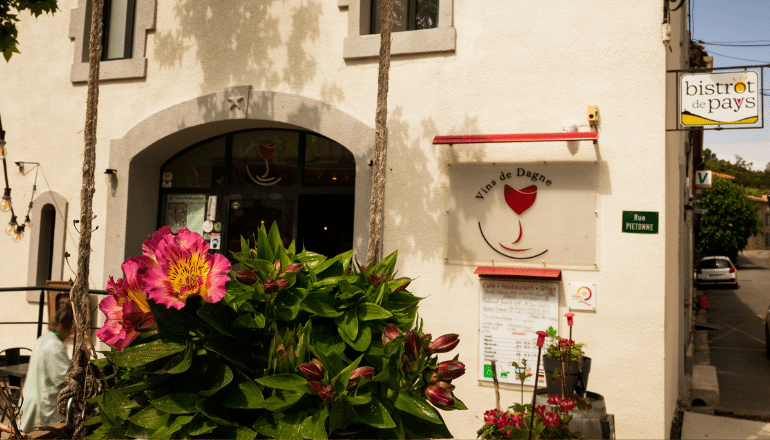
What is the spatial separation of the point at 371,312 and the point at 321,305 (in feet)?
0.42

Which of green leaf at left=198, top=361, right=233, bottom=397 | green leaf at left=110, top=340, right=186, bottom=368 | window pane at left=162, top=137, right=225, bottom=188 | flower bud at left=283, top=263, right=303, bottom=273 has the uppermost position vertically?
window pane at left=162, top=137, right=225, bottom=188

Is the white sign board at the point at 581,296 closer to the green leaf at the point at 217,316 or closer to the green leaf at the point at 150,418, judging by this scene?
the green leaf at the point at 217,316

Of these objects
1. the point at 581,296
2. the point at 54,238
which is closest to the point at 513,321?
the point at 581,296

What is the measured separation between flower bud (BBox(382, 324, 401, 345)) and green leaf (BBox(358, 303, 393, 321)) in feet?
0.12

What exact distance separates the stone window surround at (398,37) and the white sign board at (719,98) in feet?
7.79

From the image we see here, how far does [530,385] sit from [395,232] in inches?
82.0

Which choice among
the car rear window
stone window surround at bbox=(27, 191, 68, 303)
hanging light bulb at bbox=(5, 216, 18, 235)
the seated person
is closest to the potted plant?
the seated person

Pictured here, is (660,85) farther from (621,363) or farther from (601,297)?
(621,363)

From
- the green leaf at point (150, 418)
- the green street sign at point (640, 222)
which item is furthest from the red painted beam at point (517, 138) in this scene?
the green leaf at point (150, 418)

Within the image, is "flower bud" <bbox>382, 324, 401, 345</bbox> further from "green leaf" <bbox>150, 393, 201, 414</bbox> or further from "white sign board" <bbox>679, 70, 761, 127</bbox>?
"white sign board" <bbox>679, 70, 761, 127</bbox>

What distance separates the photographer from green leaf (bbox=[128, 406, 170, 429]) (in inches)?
56.6

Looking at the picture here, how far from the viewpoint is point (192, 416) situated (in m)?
1.42

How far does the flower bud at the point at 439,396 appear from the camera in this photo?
1442 mm

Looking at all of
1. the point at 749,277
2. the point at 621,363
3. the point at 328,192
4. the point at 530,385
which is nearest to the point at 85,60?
the point at 328,192
